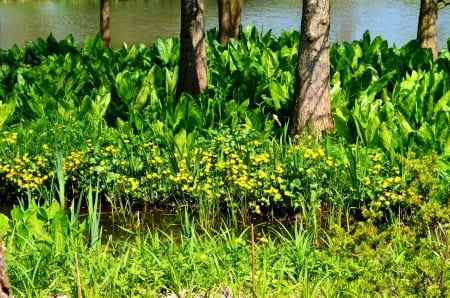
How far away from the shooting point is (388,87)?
8125 mm

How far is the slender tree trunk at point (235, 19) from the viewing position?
11562mm

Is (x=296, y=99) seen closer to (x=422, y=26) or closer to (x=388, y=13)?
(x=422, y=26)

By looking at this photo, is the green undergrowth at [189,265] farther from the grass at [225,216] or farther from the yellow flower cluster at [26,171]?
the yellow flower cluster at [26,171]

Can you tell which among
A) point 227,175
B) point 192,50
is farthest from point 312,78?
point 192,50

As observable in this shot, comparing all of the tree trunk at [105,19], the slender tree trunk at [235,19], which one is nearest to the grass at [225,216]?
the slender tree trunk at [235,19]

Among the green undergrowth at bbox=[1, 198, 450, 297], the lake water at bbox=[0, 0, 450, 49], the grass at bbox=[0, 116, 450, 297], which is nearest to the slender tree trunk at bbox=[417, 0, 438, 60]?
the grass at bbox=[0, 116, 450, 297]

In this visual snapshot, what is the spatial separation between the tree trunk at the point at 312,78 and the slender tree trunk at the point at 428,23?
350 cm

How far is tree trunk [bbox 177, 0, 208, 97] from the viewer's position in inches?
309

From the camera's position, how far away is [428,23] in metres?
9.66

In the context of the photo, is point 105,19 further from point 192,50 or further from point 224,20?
point 192,50

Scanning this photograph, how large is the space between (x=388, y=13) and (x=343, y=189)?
19090 mm

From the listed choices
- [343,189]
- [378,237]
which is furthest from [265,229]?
[378,237]

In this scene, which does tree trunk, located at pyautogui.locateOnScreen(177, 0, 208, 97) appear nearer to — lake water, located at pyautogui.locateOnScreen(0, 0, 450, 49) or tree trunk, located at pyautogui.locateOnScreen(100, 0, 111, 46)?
tree trunk, located at pyautogui.locateOnScreen(100, 0, 111, 46)

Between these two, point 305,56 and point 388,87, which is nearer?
point 305,56
